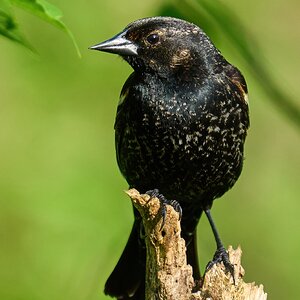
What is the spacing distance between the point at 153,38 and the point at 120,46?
0.51 feet

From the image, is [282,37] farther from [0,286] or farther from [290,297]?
[0,286]

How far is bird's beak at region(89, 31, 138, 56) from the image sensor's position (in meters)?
4.25

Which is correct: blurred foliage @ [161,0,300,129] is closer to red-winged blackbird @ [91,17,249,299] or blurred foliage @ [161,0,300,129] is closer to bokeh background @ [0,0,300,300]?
red-winged blackbird @ [91,17,249,299]

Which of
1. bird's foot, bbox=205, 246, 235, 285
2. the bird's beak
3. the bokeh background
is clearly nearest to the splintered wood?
bird's foot, bbox=205, 246, 235, 285

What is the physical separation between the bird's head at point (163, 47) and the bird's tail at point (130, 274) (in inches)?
37.7

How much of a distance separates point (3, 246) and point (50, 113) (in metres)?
1.16

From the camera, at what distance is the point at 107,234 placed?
584cm

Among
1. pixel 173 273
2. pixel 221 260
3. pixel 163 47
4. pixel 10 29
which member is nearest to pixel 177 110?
pixel 163 47

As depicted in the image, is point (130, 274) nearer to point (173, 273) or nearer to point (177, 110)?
point (177, 110)

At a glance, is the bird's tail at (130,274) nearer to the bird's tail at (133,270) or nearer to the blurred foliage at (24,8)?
the bird's tail at (133,270)

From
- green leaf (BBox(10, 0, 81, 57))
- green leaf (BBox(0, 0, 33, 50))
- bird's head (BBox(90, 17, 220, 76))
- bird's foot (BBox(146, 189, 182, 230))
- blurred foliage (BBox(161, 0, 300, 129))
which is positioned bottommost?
green leaf (BBox(0, 0, 33, 50))

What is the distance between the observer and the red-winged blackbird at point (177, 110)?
429 centimetres

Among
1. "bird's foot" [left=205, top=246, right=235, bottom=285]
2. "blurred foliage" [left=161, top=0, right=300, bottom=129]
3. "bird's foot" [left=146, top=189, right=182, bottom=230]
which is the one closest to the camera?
"blurred foliage" [left=161, top=0, right=300, bottom=129]

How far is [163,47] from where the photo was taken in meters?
4.33
